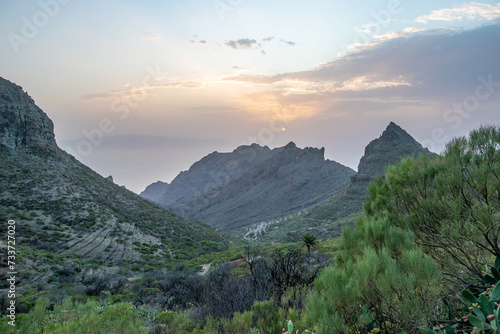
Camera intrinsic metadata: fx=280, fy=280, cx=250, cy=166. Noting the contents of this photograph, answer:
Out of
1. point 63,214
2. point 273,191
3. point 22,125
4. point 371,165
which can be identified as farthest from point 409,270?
point 273,191

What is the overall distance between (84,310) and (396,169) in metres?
7.86

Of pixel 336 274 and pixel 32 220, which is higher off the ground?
pixel 32 220

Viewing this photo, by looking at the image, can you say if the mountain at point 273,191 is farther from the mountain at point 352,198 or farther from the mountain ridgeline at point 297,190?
the mountain at point 352,198

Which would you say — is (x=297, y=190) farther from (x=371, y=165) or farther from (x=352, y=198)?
(x=352, y=198)

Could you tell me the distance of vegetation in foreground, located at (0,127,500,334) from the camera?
10.4ft

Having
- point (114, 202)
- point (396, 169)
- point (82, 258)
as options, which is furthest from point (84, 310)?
point (114, 202)

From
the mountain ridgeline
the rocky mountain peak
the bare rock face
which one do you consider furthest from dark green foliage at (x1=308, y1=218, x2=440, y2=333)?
the rocky mountain peak

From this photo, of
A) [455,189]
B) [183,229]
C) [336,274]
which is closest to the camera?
[336,274]

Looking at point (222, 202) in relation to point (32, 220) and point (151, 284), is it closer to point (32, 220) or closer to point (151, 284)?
point (32, 220)

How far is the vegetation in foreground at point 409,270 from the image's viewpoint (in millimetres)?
3168

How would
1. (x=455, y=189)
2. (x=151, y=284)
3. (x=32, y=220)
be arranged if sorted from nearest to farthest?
(x=455, y=189) → (x=151, y=284) → (x=32, y=220)

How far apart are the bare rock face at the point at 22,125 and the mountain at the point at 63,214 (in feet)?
0.30

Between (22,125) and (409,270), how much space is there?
52.9 metres

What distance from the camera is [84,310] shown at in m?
6.43
